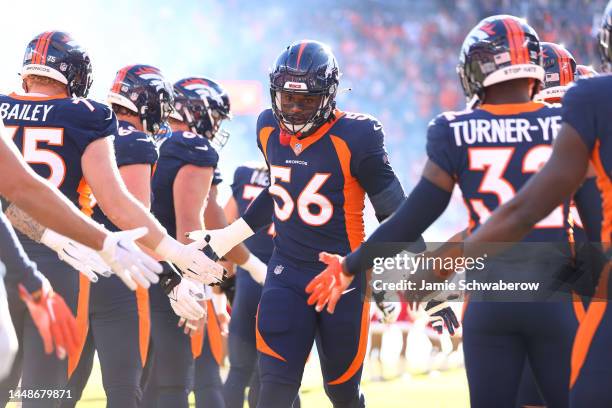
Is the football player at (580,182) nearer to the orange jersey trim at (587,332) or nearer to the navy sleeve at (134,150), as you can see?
the orange jersey trim at (587,332)

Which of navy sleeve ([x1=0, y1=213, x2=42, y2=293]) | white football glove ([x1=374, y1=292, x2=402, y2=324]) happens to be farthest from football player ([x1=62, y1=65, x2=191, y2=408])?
navy sleeve ([x1=0, y1=213, x2=42, y2=293])

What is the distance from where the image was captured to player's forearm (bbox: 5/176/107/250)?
3.06 meters

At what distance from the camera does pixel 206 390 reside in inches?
216

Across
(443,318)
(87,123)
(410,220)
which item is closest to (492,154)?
(410,220)

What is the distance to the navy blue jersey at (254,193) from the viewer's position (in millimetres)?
6531

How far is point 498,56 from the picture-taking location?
3.71m

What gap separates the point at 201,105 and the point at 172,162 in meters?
0.85

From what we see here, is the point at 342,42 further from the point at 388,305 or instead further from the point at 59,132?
the point at 59,132

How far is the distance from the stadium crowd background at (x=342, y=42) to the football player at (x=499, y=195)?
15.5 meters

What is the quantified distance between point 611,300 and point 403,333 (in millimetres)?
8011

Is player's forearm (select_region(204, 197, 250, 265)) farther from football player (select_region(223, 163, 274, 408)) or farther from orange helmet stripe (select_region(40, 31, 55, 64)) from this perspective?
orange helmet stripe (select_region(40, 31, 55, 64))

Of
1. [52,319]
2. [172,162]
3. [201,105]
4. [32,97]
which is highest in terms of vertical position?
[201,105]

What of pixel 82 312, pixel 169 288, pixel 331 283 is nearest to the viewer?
pixel 331 283

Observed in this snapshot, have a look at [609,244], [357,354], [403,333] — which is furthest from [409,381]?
[609,244]
